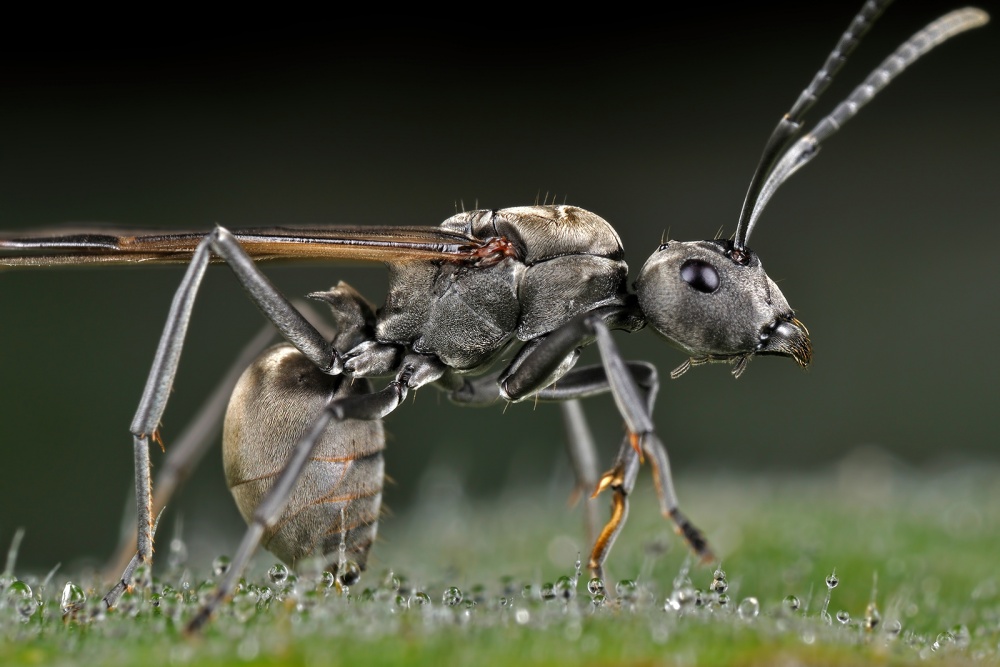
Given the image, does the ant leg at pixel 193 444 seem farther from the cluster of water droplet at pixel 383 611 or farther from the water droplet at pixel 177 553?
the cluster of water droplet at pixel 383 611

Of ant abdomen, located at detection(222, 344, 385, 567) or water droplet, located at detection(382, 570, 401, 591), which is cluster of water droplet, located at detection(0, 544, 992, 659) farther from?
ant abdomen, located at detection(222, 344, 385, 567)

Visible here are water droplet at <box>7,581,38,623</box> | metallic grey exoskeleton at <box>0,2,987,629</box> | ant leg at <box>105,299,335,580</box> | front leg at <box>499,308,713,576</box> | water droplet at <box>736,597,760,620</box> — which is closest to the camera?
water droplet at <box>7,581,38,623</box>

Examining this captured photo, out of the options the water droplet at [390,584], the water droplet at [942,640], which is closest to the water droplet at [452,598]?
the water droplet at [390,584]

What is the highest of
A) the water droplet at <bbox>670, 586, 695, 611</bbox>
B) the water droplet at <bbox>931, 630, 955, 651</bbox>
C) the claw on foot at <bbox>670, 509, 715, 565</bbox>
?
the claw on foot at <bbox>670, 509, 715, 565</bbox>

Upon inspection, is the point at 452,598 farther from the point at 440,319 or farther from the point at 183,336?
the point at 183,336

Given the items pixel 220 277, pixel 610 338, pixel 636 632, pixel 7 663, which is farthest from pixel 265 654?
pixel 220 277

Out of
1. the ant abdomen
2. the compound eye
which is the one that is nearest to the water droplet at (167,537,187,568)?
the ant abdomen

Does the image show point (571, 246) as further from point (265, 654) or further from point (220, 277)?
point (220, 277)
